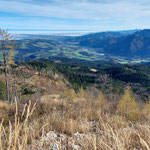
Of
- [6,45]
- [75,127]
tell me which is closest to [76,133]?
[75,127]

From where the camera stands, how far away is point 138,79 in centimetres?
12262

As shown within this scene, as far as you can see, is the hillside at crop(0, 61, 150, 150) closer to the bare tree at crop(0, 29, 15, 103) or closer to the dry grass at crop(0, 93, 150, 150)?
the dry grass at crop(0, 93, 150, 150)

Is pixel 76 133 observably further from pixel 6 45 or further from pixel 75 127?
pixel 6 45

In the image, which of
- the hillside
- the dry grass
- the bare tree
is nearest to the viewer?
the dry grass

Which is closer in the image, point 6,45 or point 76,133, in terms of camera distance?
point 76,133

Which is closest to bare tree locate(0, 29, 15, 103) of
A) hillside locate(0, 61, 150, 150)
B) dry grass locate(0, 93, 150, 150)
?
hillside locate(0, 61, 150, 150)

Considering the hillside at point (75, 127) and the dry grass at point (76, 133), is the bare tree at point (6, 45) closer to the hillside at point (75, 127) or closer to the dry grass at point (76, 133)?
the hillside at point (75, 127)

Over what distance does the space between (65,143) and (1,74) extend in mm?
66167

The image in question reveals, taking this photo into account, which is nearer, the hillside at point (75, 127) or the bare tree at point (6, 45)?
the hillside at point (75, 127)

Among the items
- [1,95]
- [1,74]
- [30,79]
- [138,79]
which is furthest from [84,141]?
[138,79]

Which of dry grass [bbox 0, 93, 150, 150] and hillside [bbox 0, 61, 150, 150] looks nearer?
dry grass [bbox 0, 93, 150, 150]

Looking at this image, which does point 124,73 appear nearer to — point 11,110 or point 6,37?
point 6,37

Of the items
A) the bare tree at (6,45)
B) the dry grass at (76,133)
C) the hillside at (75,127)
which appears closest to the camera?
the dry grass at (76,133)

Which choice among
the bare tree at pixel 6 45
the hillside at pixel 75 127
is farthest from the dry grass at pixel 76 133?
the bare tree at pixel 6 45
